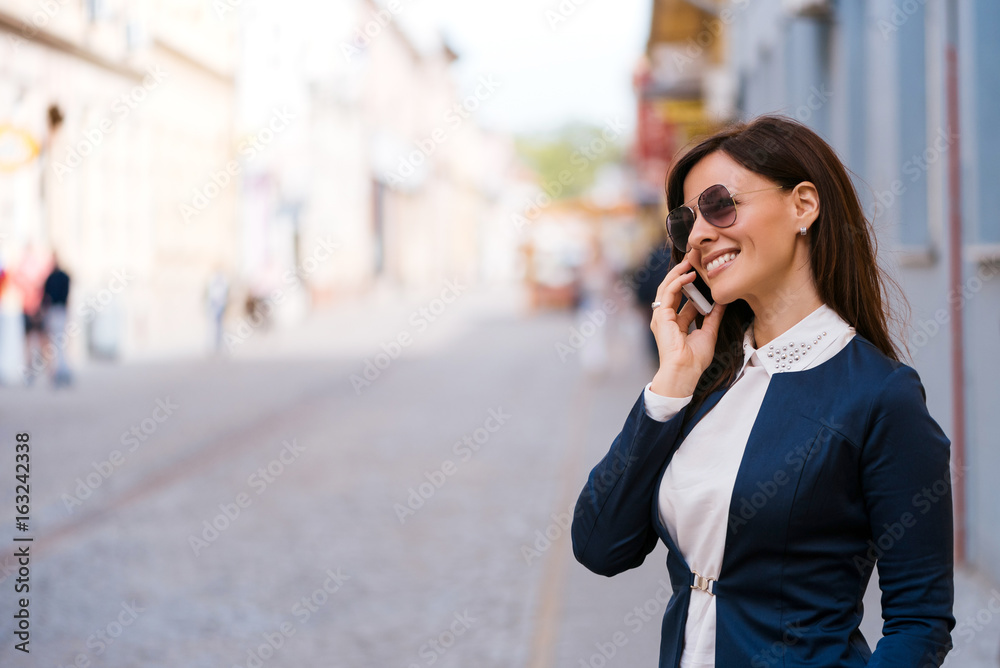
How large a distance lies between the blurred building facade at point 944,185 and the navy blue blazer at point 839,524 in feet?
7.44

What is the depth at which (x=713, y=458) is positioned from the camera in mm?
1925

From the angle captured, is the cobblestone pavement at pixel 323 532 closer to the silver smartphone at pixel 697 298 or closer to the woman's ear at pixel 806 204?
the silver smartphone at pixel 697 298

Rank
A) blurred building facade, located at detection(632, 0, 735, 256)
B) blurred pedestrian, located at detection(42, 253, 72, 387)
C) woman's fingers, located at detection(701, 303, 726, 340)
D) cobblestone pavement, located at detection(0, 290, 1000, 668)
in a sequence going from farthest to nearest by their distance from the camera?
1. blurred building facade, located at detection(632, 0, 735, 256)
2. blurred pedestrian, located at detection(42, 253, 72, 387)
3. cobblestone pavement, located at detection(0, 290, 1000, 668)
4. woman's fingers, located at detection(701, 303, 726, 340)

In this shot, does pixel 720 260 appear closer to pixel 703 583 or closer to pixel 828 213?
pixel 828 213

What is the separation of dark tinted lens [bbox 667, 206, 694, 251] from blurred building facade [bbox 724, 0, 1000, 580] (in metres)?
2.07

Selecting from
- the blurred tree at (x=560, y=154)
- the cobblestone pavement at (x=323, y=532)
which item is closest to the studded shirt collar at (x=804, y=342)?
the cobblestone pavement at (x=323, y=532)

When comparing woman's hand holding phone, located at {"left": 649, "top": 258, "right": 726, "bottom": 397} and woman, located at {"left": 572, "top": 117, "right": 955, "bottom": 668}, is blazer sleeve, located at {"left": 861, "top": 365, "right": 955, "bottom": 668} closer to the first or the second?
woman, located at {"left": 572, "top": 117, "right": 955, "bottom": 668}

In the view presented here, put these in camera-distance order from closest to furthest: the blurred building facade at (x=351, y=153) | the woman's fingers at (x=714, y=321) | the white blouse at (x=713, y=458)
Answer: the white blouse at (x=713, y=458) → the woman's fingers at (x=714, y=321) → the blurred building facade at (x=351, y=153)

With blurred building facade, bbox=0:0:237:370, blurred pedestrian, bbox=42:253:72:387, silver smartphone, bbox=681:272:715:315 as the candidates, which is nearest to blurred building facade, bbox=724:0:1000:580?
silver smartphone, bbox=681:272:715:315

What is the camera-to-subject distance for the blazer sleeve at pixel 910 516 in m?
1.75

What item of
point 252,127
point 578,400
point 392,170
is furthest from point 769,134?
point 392,170

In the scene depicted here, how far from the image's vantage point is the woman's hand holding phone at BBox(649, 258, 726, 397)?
1.95m

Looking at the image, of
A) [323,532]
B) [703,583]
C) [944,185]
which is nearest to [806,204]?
[703,583]

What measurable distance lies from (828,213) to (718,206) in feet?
0.60
